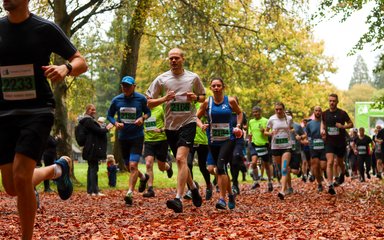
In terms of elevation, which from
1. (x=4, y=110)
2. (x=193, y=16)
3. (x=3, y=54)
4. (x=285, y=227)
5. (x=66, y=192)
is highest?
(x=193, y=16)

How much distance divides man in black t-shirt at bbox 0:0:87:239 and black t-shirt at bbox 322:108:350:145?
38.1ft

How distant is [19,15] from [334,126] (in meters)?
12.0

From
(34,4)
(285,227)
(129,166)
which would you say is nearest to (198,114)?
(129,166)

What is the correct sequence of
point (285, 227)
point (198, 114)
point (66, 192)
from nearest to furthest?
point (66, 192) < point (285, 227) < point (198, 114)

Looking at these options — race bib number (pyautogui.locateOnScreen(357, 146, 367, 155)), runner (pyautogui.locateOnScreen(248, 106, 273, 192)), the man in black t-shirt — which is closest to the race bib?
runner (pyautogui.locateOnScreen(248, 106, 273, 192))

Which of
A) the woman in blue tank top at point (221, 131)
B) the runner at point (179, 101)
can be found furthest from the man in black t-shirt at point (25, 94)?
the woman in blue tank top at point (221, 131)

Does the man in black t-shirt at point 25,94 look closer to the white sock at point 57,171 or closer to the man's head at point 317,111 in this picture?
the white sock at point 57,171

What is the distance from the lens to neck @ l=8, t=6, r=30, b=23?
6.07 m

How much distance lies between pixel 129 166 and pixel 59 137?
6.87 metres

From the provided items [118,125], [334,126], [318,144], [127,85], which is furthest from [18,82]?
[318,144]

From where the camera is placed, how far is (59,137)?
20.1m

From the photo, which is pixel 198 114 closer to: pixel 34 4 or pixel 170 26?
pixel 34 4

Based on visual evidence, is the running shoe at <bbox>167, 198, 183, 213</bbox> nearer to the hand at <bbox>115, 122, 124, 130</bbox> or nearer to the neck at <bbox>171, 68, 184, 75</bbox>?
the neck at <bbox>171, 68, 184, 75</bbox>

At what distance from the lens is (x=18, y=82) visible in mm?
6035
